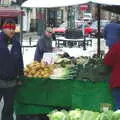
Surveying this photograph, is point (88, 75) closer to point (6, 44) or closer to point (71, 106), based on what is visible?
point (71, 106)

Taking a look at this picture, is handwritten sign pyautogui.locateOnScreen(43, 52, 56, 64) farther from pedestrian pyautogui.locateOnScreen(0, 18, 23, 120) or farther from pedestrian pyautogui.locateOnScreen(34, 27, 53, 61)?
pedestrian pyautogui.locateOnScreen(34, 27, 53, 61)

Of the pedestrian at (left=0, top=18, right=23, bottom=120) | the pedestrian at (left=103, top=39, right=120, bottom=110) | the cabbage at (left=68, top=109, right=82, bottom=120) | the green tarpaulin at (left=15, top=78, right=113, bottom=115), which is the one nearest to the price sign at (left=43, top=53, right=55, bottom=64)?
the green tarpaulin at (left=15, top=78, right=113, bottom=115)

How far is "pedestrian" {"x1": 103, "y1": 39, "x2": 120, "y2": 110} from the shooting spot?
7574 millimetres

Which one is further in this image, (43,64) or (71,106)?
(43,64)

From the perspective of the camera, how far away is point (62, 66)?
9.26m

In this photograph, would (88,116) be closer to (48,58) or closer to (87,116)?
(87,116)

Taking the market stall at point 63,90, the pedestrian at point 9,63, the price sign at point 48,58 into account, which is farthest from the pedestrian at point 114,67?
the price sign at point 48,58

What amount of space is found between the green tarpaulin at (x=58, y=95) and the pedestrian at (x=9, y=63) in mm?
386

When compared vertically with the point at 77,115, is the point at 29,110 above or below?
below

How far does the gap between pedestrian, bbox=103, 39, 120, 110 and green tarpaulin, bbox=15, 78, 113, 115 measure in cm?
30

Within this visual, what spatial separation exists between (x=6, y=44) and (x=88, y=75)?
1.37 metres

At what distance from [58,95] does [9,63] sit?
1.01 meters

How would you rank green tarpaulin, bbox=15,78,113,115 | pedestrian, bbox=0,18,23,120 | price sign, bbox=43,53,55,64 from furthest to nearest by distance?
price sign, bbox=43,53,55,64
green tarpaulin, bbox=15,78,113,115
pedestrian, bbox=0,18,23,120

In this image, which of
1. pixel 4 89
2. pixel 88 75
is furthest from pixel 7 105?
pixel 88 75
